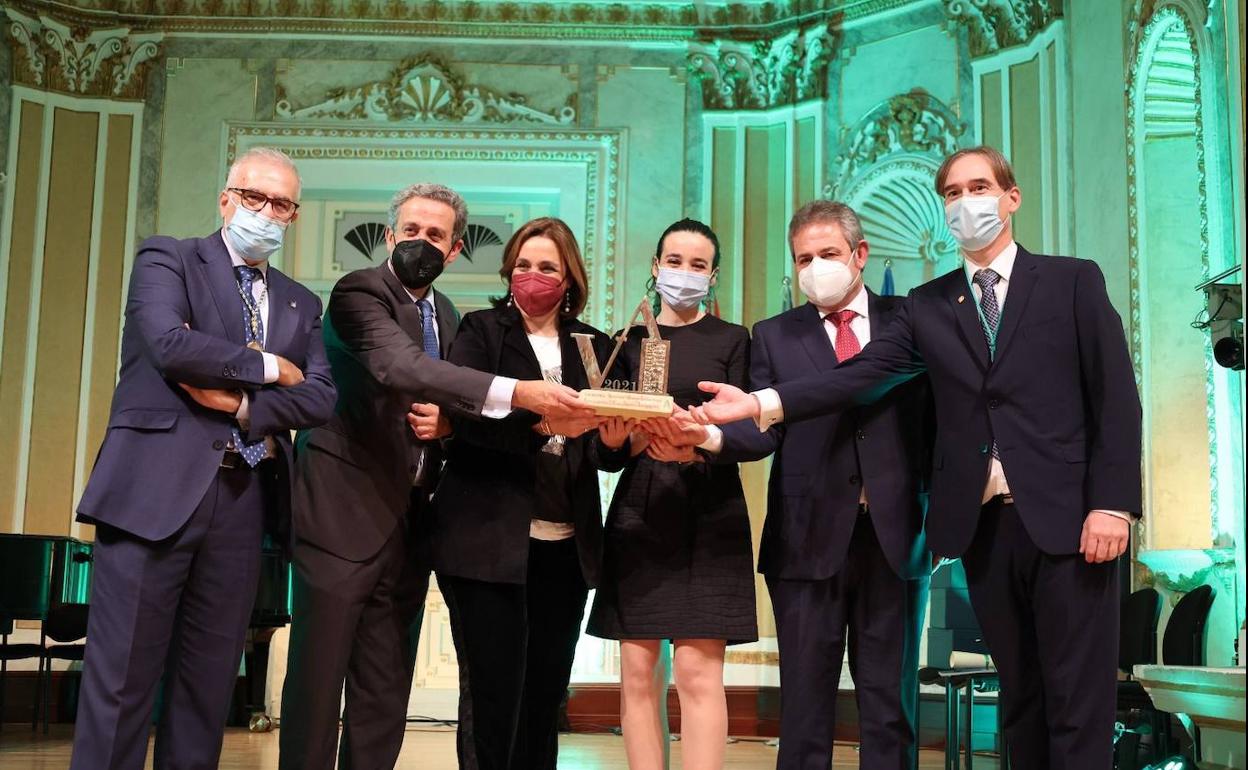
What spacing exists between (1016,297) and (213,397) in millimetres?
1788

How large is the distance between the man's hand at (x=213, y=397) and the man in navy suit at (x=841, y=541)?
3.56 feet

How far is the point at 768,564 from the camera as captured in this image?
3.12m

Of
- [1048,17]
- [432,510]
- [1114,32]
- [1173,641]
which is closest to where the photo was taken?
[432,510]

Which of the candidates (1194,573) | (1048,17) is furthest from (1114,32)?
(1194,573)

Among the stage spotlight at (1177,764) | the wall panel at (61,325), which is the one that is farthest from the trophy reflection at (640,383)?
the wall panel at (61,325)

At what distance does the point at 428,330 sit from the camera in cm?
327

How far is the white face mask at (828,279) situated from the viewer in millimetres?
A: 3205

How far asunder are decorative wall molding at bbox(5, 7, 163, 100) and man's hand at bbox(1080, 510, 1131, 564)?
749cm

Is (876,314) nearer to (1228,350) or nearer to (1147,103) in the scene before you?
(1228,350)

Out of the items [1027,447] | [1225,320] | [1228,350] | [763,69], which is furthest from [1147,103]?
[1027,447]

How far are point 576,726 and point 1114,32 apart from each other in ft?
15.8

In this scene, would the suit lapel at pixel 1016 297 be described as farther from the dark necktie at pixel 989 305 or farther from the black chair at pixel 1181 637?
the black chair at pixel 1181 637

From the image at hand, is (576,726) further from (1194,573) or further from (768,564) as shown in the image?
(768,564)

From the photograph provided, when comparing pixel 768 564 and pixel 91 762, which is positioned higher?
pixel 768 564
